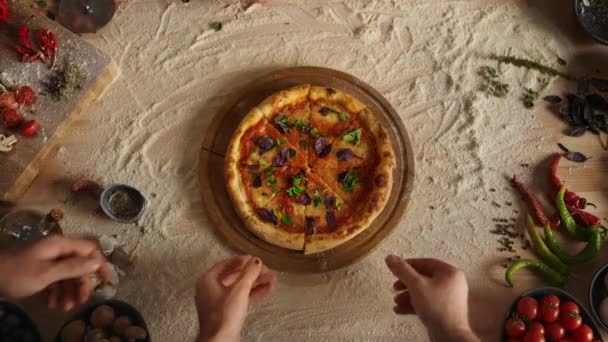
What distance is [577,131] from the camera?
176 inches

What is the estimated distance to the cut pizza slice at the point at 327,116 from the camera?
420cm

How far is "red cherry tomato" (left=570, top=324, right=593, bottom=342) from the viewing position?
3760 millimetres

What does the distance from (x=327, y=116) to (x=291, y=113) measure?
28 centimetres

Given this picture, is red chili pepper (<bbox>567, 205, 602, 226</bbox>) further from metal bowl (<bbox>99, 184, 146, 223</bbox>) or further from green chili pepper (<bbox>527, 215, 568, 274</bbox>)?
metal bowl (<bbox>99, 184, 146, 223</bbox>)

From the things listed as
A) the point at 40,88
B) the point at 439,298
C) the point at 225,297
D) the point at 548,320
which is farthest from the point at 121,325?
the point at 548,320

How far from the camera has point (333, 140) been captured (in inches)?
167

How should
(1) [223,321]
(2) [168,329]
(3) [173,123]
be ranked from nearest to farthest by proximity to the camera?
(1) [223,321] < (2) [168,329] < (3) [173,123]

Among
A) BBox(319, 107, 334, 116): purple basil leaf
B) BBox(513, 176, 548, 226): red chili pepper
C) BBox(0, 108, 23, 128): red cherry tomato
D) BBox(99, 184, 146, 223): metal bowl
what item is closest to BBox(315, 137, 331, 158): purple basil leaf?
BBox(319, 107, 334, 116): purple basil leaf

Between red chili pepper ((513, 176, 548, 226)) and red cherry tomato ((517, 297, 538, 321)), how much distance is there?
2.30 ft

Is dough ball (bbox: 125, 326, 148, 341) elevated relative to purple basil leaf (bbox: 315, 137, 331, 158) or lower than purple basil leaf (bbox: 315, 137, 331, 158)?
lower

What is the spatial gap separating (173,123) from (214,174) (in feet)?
1.89

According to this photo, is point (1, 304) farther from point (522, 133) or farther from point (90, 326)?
point (522, 133)

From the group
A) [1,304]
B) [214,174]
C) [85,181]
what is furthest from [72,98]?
[1,304]

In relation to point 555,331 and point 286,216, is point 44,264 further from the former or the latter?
point 555,331
